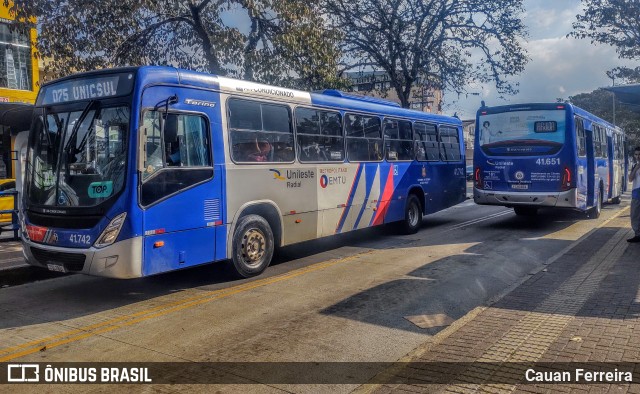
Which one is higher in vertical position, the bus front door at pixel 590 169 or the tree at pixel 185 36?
the tree at pixel 185 36

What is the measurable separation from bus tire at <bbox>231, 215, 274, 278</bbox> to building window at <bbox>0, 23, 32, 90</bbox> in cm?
1905

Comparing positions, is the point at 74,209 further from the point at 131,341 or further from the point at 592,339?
the point at 592,339

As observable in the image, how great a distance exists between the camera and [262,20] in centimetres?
1508

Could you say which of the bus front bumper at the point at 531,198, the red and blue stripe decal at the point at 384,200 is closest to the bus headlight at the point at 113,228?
the red and blue stripe decal at the point at 384,200

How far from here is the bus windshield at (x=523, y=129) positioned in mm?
13422

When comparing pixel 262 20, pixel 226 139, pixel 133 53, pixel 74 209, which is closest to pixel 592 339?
pixel 226 139

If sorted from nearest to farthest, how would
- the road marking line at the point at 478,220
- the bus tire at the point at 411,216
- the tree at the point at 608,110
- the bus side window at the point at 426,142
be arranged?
1. the bus tire at the point at 411,216
2. the bus side window at the point at 426,142
3. the road marking line at the point at 478,220
4. the tree at the point at 608,110

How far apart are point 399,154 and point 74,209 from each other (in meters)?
8.07

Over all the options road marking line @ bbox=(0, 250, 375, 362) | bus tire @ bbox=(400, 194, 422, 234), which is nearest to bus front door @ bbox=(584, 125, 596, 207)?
bus tire @ bbox=(400, 194, 422, 234)

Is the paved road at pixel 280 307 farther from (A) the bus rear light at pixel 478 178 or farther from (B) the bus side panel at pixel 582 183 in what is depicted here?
(A) the bus rear light at pixel 478 178

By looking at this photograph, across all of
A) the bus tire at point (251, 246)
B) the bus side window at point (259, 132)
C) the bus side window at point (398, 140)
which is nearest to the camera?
the bus tire at point (251, 246)

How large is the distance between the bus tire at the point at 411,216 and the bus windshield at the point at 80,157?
26.2ft

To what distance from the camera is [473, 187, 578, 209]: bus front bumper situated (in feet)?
43.3

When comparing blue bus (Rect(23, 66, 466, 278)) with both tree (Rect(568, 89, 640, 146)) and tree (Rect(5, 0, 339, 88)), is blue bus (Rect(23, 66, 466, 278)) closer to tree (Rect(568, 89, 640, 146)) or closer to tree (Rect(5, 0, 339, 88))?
tree (Rect(5, 0, 339, 88))
